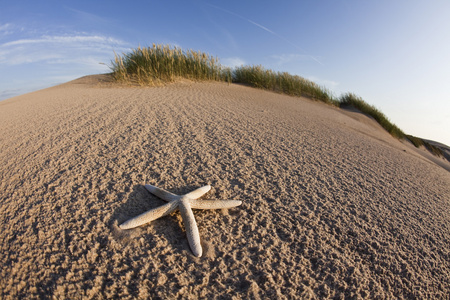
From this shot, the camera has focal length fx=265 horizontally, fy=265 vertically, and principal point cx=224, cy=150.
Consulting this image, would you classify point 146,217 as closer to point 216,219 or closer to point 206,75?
point 216,219

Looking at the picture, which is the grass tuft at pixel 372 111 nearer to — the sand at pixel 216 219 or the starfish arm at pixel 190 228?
the sand at pixel 216 219

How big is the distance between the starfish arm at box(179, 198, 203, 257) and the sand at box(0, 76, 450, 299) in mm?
36

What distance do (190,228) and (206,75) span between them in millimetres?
5612

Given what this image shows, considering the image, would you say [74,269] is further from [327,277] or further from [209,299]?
[327,277]

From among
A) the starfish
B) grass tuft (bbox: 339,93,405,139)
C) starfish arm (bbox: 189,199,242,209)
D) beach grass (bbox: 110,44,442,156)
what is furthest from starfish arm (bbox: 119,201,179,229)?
grass tuft (bbox: 339,93,405,139)

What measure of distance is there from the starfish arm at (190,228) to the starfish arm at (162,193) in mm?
69

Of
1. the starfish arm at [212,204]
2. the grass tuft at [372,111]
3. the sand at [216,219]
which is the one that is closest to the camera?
the sand at [216,219]

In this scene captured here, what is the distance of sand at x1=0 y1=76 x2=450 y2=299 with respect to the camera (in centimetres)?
100

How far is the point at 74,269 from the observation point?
101 centimetres

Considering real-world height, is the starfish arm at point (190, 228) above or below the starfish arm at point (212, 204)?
below

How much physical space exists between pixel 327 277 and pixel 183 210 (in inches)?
25.7

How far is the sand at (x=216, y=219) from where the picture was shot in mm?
998

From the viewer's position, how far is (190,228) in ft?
3.68

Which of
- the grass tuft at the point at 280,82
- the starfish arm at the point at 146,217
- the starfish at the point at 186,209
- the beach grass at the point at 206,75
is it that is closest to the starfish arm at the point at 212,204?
the starfish at the point at 186,209
